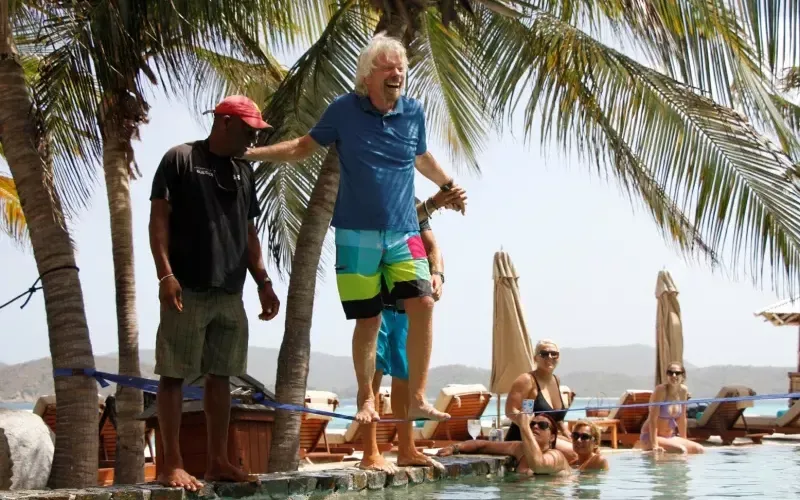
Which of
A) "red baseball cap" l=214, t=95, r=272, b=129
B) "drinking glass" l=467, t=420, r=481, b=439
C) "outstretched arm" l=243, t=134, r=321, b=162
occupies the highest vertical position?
"red baseball cap" l=214, t=95, r=272, b=129

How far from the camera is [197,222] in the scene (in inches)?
219

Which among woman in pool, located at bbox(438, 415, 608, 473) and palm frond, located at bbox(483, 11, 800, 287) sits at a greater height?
palm frond, located at bbox(483, 11, 800, 287)

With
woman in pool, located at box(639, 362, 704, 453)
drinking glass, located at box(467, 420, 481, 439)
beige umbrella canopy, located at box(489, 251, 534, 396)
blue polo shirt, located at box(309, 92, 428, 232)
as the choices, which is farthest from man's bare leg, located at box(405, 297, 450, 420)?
beige umbrella canopy, located at box(489, 251, 534, 396)

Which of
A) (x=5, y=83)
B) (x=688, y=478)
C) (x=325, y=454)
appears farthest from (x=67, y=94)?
(x=325, y=454)

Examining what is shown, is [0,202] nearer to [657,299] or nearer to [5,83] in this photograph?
[657,299]

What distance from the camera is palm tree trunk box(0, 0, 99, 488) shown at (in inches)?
278

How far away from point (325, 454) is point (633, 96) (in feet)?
20.9

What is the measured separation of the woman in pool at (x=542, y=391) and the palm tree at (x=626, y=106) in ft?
5.16

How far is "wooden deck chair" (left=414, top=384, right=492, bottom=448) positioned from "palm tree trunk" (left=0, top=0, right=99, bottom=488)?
27.0 ft

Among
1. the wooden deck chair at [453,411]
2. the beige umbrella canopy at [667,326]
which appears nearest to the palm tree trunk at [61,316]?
the wooden deck chair at [453,411]

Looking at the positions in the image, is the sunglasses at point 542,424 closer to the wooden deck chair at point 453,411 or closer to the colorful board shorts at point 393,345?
the colorful board shorts at point 393,345

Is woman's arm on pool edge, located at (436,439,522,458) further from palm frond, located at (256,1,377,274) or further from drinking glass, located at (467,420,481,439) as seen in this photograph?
palm frond, located at (256,1,377,274)

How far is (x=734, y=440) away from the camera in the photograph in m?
17.5

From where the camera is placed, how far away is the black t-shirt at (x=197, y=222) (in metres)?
5.54
